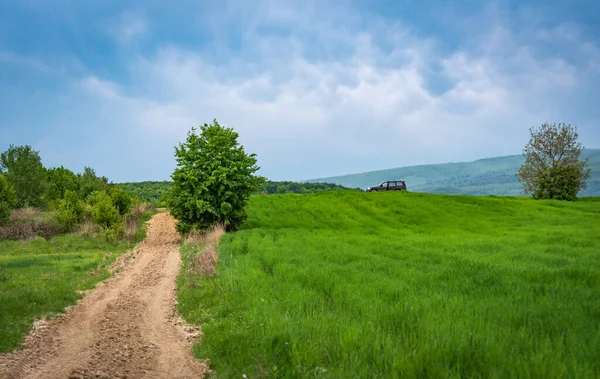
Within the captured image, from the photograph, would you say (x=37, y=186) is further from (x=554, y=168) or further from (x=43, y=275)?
(x=554, y=168)

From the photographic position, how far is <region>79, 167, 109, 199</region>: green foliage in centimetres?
5450

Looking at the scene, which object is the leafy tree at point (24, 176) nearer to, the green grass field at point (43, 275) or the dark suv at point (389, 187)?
the green grass field at point (43, 275)

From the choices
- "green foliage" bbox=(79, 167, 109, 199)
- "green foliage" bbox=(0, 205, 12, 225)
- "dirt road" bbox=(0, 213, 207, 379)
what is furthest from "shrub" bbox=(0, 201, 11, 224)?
"dirt road" bbox=(0, 213, 207, 379)

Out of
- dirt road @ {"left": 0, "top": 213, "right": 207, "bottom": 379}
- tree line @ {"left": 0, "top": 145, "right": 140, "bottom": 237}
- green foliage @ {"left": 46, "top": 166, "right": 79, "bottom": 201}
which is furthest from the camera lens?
green foliage @ {"left": 46, "top": 166, "right": 79, "bottom": 201}

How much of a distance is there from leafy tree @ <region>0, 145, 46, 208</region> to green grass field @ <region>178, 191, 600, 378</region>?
163 feet

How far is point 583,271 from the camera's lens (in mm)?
13547

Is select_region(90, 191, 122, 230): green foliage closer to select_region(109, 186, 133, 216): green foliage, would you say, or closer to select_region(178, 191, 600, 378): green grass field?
select_region(109, 186, 133, 216): green foliage

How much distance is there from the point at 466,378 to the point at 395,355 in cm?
128

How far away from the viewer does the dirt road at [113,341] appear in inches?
320

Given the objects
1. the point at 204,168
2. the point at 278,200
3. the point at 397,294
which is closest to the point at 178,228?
the point at 204,168

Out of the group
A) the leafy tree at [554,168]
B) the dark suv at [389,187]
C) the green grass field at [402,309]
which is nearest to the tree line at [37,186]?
the green grass field at [402,309]

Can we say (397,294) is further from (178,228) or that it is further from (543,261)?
(178,228)

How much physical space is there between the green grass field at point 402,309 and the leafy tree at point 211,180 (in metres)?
9.26

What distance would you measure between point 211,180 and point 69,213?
13.5m
